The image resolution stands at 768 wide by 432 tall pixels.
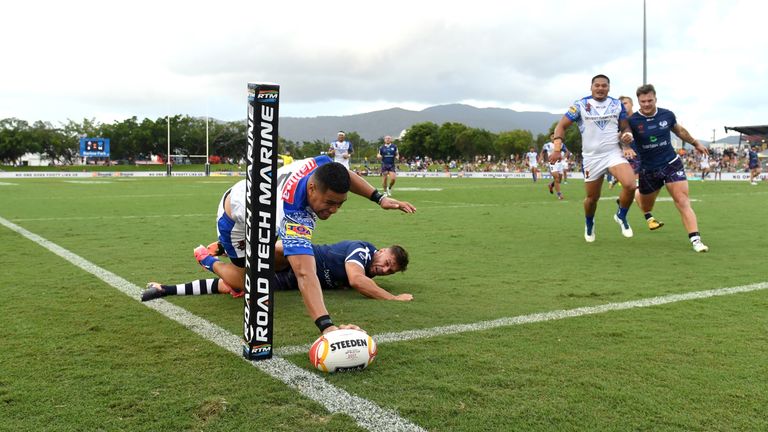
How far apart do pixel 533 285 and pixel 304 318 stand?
2188 millimetres

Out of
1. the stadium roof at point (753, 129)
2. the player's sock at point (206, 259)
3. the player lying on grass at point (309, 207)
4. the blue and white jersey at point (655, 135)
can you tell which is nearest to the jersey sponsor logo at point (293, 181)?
the player lying on grass at point (309, 207)

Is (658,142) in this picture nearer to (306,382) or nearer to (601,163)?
(601,163)

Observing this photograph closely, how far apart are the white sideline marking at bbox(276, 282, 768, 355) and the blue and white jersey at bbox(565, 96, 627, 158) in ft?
12.3

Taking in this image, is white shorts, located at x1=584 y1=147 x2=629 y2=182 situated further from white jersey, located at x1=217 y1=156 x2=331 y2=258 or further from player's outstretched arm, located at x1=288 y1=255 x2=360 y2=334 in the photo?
player's outstretched arm, located at x1=288 y1=255 x2=360 y2=334

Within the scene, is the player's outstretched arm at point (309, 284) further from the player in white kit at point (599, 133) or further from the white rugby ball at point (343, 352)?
the player in white kit at point (599, 133)

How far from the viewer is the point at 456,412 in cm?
276

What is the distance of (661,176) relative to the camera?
8844 millimetres

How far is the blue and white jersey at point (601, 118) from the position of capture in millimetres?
8953

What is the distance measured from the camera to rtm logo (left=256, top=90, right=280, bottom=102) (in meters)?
3.29

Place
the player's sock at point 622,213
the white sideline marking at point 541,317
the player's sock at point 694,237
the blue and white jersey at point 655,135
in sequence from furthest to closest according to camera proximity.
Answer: the player's sock at point 622,213 → the blue and white jersey at point 655,135 → the player's sock at point 694,237 → the white sideline marking at point 541,317

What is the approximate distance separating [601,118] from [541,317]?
5278mm

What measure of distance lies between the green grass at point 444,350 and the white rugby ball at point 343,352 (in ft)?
0.22

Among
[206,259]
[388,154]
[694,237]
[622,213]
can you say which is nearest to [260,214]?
[206,259]

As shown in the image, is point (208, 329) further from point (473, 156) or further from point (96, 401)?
point (473, 156)
